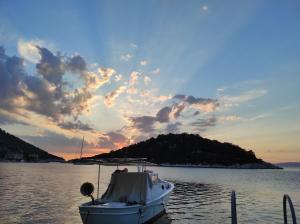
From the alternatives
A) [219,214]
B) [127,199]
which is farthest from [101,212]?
[219,214]

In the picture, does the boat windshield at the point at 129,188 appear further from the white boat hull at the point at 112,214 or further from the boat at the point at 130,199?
the white boat hull at the point at 112,214

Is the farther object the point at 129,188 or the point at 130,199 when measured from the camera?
the point at 129,188

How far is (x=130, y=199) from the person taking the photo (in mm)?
24875

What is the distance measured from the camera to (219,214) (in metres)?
33.7

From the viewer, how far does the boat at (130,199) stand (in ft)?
67.8

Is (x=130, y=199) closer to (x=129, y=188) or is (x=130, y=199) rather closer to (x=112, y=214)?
(x=129, y=188)

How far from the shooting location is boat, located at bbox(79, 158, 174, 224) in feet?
67.8

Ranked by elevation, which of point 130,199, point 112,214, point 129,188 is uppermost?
point 129,188

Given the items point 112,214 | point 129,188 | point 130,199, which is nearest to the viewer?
point 112,214

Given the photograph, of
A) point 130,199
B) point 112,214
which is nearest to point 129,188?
point 130,199

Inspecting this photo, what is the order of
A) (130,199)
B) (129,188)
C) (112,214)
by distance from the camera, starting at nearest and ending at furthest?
1. (112,214)
2. (130,199)
3. (129,188)

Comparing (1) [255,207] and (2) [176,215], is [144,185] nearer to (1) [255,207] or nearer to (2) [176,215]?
(2) [176,215]

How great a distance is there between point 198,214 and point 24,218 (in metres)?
15.8

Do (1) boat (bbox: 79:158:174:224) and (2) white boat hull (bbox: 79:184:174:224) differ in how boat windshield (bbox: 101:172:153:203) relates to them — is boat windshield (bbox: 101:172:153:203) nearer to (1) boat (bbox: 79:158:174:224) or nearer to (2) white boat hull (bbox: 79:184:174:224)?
(1) boat (bbox: 79:158:174:224)
